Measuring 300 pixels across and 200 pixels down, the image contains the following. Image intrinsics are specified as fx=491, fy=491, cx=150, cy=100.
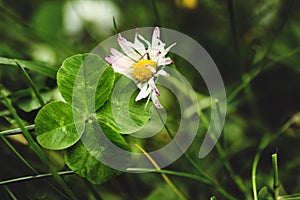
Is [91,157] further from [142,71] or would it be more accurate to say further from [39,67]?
[39,67]

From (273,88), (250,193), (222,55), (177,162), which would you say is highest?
(222,55)

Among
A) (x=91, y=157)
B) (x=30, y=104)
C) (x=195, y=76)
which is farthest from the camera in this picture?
(x=195, y=76)

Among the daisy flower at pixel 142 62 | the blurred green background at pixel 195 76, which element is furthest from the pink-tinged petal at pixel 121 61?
the blurred green background at pixel 195 76

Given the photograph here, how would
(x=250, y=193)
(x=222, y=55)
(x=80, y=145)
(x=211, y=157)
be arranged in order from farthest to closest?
(x=222, y=55), (x=211, y=157), (x=250, y=193), (x=80, y=145)

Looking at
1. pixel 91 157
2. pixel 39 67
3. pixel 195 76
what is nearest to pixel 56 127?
pixel 91 157

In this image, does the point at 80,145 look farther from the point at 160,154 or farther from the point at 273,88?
the point at 273,88

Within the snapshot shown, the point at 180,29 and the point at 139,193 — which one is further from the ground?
the point at 180,29

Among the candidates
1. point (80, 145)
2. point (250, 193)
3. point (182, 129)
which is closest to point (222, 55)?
point (182, 129)
